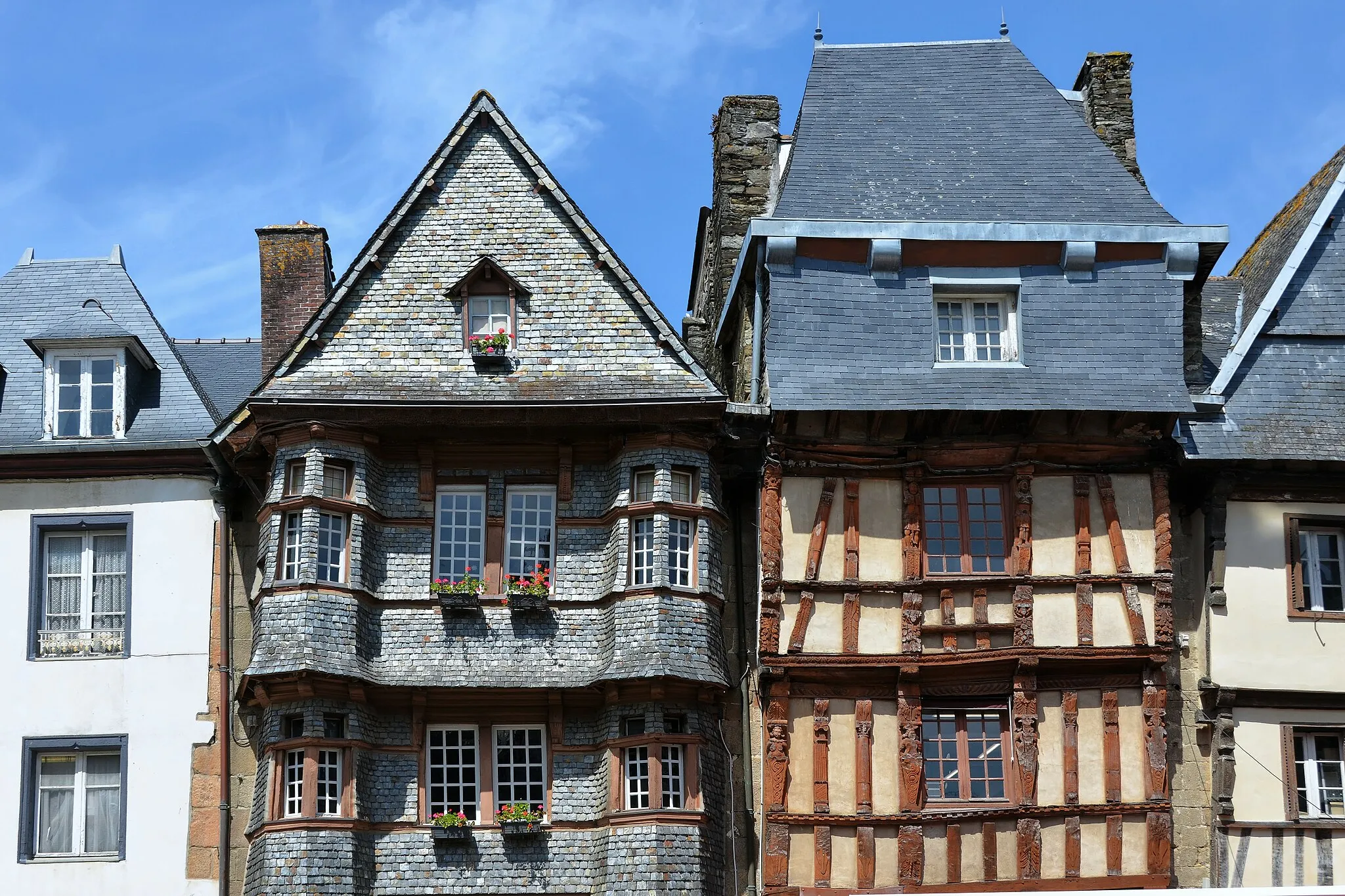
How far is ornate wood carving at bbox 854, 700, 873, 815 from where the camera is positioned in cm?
2141

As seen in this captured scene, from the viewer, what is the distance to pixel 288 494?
73.2 ft

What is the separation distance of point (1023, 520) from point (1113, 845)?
3.53 metres

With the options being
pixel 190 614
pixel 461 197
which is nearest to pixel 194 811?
pixel 190 614

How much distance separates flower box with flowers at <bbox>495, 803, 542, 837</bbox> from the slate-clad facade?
0.39 ft

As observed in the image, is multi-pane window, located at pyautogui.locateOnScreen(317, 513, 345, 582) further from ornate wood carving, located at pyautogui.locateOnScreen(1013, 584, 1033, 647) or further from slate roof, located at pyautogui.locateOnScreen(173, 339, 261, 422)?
ornate wood carving, located at pyautogui.locateOnScreen(1013, 584, 1033, 647)

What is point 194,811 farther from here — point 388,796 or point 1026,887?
point 1026,887

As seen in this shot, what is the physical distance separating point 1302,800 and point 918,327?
655cm

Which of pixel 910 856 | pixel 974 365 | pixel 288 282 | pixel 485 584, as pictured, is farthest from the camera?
pixel 288 282

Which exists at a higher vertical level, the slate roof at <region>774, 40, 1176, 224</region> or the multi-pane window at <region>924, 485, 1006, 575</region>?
the slate roof at <region>774, 40, 1176, 224</region>

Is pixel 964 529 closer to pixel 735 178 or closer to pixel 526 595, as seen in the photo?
pixel 526 595

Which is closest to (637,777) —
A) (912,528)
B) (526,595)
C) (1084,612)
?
(526,595)

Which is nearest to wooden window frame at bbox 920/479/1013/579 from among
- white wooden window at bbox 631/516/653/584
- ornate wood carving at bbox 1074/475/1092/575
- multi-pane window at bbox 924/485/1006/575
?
multi-pane window at bbox 924/485/1006/575

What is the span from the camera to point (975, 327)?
76.4ft

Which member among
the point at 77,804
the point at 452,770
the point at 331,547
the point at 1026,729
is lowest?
the point at 77,804
